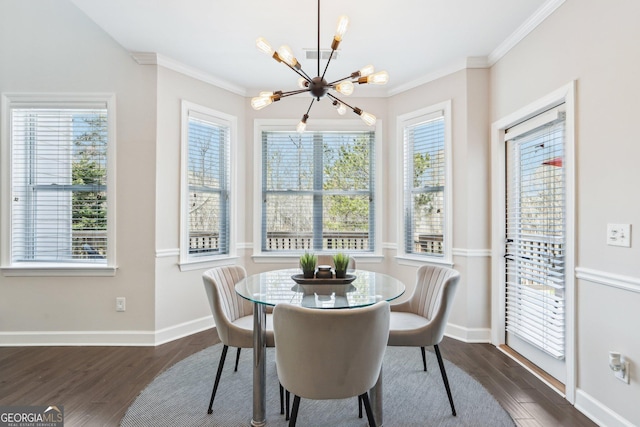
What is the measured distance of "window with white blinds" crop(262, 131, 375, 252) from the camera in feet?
12.2

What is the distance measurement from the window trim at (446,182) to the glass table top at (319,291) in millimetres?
1190

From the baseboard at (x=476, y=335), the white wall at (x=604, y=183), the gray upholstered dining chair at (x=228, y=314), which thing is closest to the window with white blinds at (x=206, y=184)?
the gray upholstered dining chair at (x=228, y=314)

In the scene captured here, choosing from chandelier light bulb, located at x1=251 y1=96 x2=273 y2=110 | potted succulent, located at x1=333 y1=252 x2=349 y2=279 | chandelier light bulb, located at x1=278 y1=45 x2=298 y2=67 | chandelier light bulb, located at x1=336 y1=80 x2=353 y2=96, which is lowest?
potted succulent, located at x1=333 y1=252 x2=349 y2=279

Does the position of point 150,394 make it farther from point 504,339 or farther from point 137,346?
point 504,339

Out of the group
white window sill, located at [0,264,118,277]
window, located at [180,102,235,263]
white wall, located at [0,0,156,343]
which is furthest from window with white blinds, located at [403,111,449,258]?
white window sill, located at [0,264,118,277]

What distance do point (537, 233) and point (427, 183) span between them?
1.18 m

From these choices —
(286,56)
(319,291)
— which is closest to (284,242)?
(319,291)

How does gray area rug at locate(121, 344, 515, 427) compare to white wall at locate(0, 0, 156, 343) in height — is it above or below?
below

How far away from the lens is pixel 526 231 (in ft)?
8.53

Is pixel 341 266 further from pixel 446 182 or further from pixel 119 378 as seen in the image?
pixel 119 378

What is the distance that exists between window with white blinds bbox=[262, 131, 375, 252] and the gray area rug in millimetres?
1560

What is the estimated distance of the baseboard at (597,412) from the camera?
1684 mm

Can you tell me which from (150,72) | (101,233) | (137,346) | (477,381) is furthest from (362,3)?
(137,346)

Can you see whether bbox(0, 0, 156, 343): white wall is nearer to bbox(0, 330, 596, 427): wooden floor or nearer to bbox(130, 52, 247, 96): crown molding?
bbox(130, 52, 247, 96): crown molding
